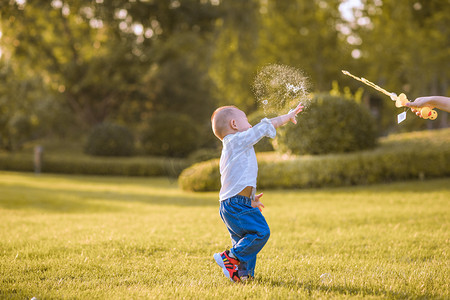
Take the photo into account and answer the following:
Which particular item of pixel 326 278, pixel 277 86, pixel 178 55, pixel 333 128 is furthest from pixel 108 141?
pixel 326 278

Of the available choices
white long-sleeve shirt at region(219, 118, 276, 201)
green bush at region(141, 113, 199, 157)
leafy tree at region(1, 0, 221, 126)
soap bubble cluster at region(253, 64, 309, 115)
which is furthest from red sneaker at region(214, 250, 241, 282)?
green bush at region(141, 113, 199, 157)

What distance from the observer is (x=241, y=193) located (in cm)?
344

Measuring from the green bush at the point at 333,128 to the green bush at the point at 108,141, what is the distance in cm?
1323

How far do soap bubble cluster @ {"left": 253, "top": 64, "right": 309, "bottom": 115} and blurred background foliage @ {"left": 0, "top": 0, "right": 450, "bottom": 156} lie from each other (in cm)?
1033

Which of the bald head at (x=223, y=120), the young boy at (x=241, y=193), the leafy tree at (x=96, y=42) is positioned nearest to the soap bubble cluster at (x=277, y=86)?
the young boy at (x=241, y=193)

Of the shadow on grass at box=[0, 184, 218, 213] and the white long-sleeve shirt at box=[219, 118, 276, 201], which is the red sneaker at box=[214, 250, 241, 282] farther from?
the shadow on grass at box=[0, 184, 218, 213]

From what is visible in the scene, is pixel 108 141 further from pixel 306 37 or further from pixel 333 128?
pixel 306 37

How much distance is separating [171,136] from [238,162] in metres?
21.1

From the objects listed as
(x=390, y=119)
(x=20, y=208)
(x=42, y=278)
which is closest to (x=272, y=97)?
(x=42, y=278)

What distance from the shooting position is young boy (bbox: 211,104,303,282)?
3.32m

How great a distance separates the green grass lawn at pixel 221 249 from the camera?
10.3 ft

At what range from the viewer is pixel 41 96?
80.2 feet

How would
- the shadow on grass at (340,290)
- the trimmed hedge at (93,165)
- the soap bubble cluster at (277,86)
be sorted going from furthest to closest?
the trimmed hedge at (93,165), the soap bubble cluster at (277,86), the shadow on grass at (340,290)

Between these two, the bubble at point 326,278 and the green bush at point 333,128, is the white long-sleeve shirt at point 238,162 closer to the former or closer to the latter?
the bubble at point 326,278
